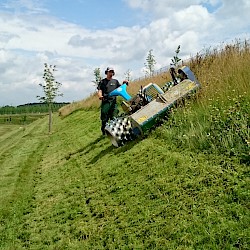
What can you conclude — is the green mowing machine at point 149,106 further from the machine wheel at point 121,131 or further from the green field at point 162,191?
the green field at point 162,191

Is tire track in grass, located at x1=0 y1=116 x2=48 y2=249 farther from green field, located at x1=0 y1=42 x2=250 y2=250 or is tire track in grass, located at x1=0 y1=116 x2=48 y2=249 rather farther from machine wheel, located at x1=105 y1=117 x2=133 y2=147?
machine wheel, located at x1=105 y1=117 x2=133 y2=147

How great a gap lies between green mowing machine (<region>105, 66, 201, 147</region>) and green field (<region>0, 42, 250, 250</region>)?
0.23m

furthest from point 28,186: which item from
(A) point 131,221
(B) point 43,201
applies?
(A) point 131,221

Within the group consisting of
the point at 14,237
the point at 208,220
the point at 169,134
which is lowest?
the point at 14,237

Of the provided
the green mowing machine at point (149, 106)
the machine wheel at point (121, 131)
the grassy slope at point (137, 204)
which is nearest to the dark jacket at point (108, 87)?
the green mowing machine at point (149, 106)

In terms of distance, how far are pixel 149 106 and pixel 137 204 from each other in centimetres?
312

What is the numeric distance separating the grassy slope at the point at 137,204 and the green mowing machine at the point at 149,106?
0.90 ft

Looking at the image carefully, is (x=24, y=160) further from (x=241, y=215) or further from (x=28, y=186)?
(x=241, y=215)

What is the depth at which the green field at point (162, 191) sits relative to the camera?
400 cm

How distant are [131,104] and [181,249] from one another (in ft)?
17.9

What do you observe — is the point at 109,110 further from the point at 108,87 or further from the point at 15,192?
the point at 15,192

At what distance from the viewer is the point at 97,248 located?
4.43 m

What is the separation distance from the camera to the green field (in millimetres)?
4004

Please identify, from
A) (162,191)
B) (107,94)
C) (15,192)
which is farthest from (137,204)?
(107,94)
